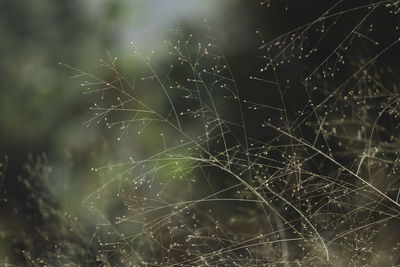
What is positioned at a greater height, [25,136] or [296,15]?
[296,15]

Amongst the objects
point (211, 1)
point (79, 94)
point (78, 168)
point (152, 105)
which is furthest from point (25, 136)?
point (211, 1)

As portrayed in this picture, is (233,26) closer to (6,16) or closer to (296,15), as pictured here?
(296,15)

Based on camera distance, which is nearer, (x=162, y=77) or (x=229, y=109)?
(x=229, y=109)

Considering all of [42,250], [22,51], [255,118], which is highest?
[22,51]

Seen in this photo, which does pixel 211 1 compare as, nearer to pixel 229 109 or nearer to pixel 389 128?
pixel 229 109

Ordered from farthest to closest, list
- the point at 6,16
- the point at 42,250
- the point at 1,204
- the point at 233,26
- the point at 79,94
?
1. the point at 6,16
2. the point at 79,94
3. the point at 1,204
4. the point at 233,26
5. the point at 42,250

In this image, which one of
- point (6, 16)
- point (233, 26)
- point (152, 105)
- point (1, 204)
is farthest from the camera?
point (6, 16)

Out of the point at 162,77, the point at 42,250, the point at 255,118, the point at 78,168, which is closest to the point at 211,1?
the point at 162,77
